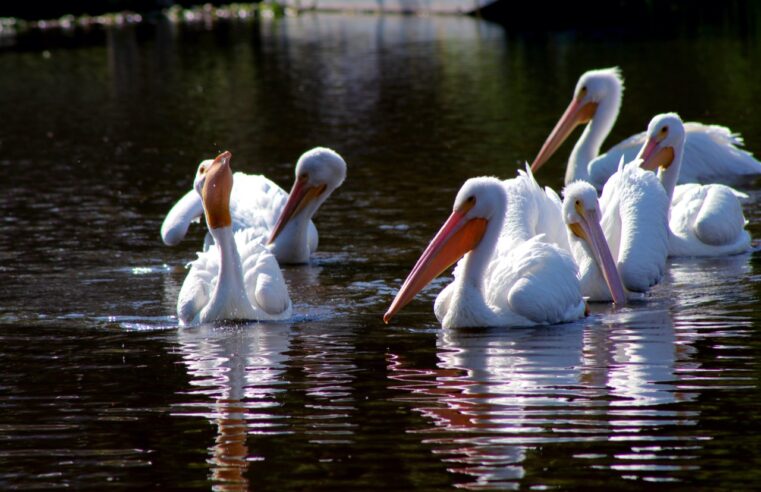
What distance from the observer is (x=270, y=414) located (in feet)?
16.1

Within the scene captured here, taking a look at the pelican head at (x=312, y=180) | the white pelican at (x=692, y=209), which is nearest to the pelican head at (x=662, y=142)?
the white pelican at (x=692, y=209)

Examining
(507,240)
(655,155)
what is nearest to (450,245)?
(507,240)

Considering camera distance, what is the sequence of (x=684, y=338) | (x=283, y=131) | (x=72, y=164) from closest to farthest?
(x=684, y=338) < (x=72, y=164) < (x=283, y=131)

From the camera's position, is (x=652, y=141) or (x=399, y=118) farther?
(x=399, y=118)

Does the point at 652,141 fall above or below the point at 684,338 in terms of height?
above

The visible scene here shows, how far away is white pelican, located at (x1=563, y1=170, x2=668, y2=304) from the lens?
686 centimetres

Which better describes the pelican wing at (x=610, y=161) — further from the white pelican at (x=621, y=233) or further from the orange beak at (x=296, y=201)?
the white pelican at (x=621, y=233)

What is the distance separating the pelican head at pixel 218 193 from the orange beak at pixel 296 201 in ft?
5.25

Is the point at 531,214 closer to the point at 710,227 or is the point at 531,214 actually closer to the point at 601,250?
the point at 601,250

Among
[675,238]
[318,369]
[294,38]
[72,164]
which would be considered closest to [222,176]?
[318,369]

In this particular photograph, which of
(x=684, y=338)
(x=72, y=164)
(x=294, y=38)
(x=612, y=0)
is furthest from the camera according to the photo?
(x=612, y=0)

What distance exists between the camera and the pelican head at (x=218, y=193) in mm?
6586

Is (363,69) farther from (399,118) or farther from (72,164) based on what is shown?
(72,164)

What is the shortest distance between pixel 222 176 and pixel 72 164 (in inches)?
242
